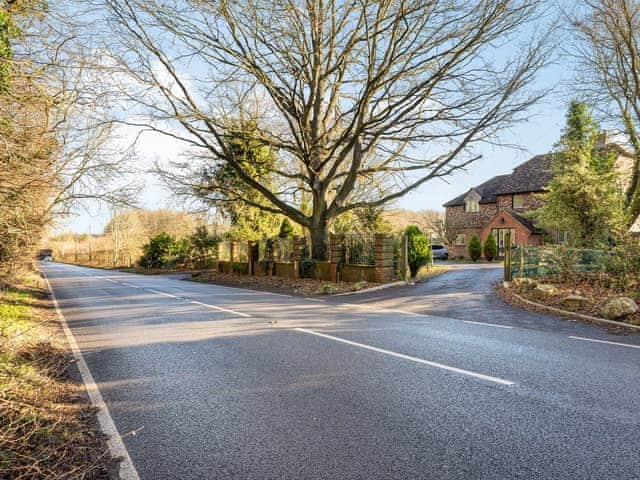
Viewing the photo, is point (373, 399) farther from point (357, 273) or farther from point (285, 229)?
point (285, 229)

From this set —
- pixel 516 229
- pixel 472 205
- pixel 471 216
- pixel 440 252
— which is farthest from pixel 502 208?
pixel 440 252

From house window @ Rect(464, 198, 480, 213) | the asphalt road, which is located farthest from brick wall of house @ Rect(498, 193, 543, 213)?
the asphalt road

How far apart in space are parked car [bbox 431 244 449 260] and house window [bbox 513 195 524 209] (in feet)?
25.4

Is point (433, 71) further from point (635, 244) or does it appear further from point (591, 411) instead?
point (591, 411)

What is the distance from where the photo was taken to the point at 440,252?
143ft

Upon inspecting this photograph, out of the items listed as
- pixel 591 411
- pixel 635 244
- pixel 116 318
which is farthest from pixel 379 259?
pixel 591 411

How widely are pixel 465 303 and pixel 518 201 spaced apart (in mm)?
30971

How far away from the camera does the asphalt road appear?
3439 mm

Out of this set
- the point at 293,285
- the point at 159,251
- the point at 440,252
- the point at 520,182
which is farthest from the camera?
the point at 440,252

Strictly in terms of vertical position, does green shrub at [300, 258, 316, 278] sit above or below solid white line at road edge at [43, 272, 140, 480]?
above

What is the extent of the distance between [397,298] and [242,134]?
416 inches

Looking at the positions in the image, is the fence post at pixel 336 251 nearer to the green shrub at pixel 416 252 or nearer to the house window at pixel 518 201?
the green shrub at pixel 416 252

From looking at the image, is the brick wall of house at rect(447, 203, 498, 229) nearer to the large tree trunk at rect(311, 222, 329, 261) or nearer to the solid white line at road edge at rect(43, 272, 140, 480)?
the large tree trunk at rect(311, 222, 329, 261)

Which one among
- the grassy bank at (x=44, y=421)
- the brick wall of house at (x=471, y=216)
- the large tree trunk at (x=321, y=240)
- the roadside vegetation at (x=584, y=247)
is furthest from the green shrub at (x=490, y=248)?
the grassy bank at (x=44, y=421)
